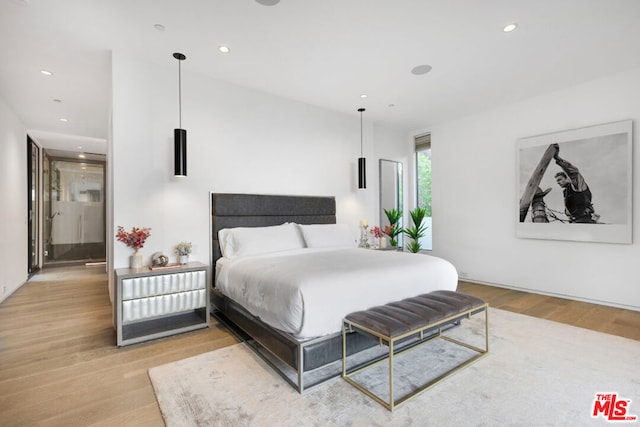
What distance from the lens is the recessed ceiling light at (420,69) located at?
362 cm

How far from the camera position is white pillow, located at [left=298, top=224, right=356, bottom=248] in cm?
418

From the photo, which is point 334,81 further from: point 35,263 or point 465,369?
point 35,263

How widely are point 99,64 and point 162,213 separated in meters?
1.85

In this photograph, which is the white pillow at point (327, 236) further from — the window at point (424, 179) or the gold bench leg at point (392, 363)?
the window at point (424, 179)

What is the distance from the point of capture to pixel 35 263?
256 inches

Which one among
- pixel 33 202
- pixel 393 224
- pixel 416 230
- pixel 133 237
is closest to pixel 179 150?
pixel 133 237

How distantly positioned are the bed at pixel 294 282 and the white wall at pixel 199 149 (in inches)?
11.7

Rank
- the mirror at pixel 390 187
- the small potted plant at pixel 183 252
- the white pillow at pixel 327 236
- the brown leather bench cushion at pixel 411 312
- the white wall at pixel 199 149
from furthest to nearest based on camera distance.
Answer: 1. the mirror at pixel 390 187
2. the white pillow at pixel 327 236
3. the small potted plant at pixel 183 252
4. the white wall at pixel 199 149
5. the brown leather bench cushion at pixel 411 312

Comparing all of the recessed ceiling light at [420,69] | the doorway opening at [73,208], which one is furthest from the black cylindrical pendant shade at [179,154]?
the doorway opening at [73,208]

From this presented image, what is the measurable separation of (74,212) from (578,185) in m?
10.3

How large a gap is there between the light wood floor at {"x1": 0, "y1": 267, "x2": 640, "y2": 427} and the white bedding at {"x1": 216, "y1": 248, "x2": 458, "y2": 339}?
661mm

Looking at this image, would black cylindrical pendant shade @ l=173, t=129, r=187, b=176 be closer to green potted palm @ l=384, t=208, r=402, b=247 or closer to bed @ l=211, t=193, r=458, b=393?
bed @ l=211, t=193, r=458, b=393

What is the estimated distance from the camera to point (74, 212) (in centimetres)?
765

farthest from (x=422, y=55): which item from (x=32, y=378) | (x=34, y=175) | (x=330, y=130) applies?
(x=34, y=175)
